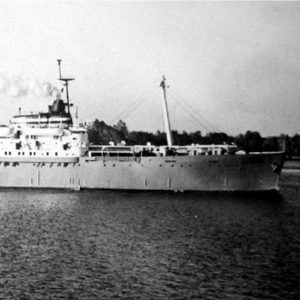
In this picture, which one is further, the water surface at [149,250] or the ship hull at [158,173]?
the ship hull at [158,173]

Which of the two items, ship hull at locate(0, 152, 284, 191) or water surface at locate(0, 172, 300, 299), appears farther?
ship hull at locate(0, 152, 284, 191)

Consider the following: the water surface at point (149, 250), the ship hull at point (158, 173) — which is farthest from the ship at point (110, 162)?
the water surface at point (149, 250)

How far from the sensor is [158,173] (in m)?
33.2

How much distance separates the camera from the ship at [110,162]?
32.0 meters

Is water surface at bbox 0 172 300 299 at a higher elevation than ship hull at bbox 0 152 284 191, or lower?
lower

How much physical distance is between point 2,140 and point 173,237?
23.6 metres

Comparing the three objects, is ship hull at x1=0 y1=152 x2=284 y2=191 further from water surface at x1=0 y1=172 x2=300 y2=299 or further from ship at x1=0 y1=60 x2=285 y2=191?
water surface at x1=0 y1=172 x2=300 y2=299

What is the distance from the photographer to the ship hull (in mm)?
31812

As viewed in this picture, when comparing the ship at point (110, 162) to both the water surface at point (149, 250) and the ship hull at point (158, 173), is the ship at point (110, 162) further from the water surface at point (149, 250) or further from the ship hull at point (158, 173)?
the water surface at point (149, 250)

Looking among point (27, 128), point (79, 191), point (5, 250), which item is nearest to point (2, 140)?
point (27, 128)

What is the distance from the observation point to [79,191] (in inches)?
1325

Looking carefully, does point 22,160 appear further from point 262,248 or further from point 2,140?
point 262,248

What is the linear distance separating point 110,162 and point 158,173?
386 centimetres

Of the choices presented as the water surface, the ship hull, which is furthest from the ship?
the water surface
